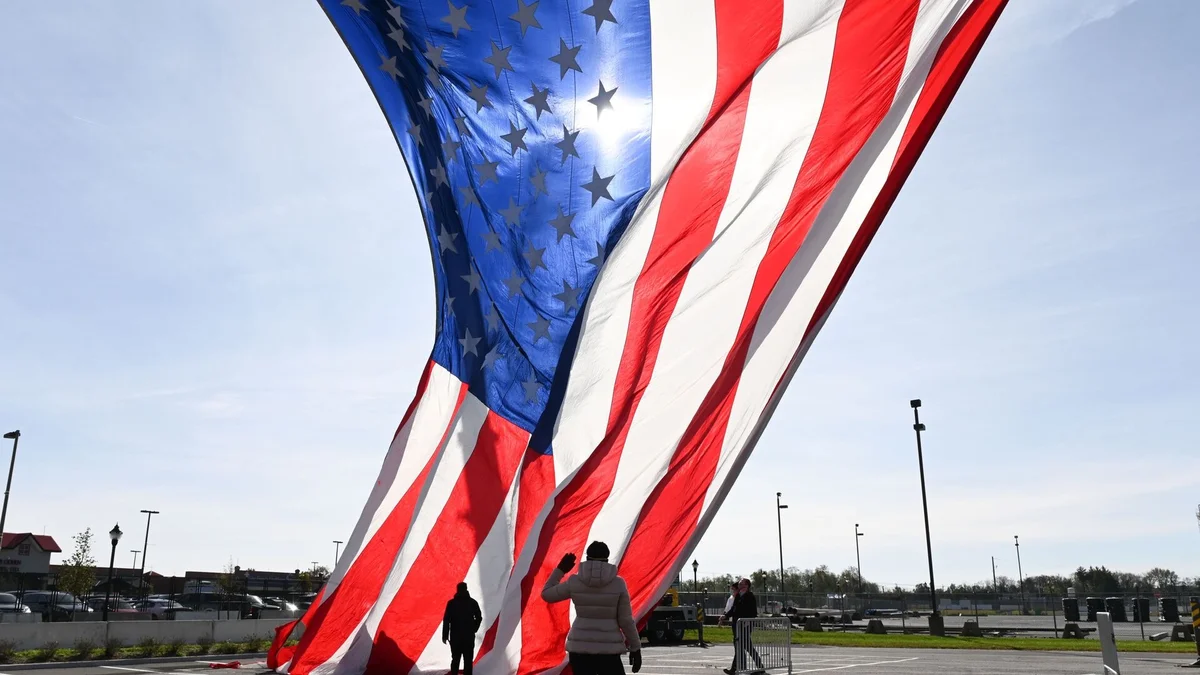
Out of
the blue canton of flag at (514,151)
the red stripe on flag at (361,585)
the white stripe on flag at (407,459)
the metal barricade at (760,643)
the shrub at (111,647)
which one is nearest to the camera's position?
the blue canton of flag at (514,151)

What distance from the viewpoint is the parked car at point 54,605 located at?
29297 mm

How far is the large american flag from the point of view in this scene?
287 inches

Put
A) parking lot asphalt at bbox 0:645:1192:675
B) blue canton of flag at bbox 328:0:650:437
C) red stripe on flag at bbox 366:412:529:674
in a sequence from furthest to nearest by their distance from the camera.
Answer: parking lot asphalt at bbox 0:645:1192:675, red stripe on flag at bbox 366:412:529:674, blue canton of flag at bbox 328:0:650:437

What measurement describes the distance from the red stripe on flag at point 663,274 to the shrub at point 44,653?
51.3 ft

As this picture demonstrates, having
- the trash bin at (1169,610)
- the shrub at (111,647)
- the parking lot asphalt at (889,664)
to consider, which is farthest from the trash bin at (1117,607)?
the shrub at (111,647)

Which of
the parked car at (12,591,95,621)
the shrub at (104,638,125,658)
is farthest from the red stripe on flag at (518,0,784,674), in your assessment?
the parked car at (12,591,95,621)

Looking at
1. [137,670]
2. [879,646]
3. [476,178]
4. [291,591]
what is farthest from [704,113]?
[291,591]

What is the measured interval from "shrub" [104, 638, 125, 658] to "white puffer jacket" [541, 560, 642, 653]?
17668 mm

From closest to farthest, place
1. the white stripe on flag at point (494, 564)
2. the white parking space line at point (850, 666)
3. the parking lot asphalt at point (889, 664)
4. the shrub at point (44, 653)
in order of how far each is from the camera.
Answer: the white stripe on flag at point (494, 564) → the white parking space line at point (850, 666) → the parking lot asphalt at point (889, 664) → the shrub at point (44, 653)

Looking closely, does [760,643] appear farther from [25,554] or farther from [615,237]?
[25,554]

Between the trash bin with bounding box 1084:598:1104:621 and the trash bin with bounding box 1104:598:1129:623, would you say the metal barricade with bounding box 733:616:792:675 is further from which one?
the trash bin with bounding box 1104:598:1129:623

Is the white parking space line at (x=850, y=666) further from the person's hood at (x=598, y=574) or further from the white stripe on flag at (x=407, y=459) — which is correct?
the person's hood at (x=598, y=574)

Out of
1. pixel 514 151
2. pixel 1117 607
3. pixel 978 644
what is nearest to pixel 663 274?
pixel 514 151

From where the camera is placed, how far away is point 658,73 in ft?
26.6
